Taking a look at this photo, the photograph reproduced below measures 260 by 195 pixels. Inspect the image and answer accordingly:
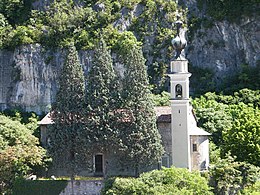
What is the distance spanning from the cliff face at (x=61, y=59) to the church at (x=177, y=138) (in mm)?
16656

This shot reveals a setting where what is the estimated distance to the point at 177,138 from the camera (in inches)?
2156

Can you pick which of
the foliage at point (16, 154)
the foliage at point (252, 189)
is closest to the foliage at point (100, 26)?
the foliage at point (16, 154)

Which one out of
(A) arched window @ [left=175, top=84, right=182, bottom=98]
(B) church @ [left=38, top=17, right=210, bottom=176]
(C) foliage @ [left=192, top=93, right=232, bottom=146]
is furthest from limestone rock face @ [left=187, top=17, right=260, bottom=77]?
Result: (A) arched window @ [left=175, top=84, right=182, bottom=98]

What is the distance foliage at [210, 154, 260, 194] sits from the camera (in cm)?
5241

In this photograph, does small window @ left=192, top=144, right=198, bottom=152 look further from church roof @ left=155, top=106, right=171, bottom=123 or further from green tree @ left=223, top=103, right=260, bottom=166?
green tree @ left=223, top=103, right=260, bottom=166

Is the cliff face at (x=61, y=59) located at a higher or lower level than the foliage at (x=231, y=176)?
higher

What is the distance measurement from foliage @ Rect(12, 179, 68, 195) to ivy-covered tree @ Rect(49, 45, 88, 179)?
1.09 m

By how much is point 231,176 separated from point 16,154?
1403 cm

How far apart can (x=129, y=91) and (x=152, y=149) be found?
4118mm

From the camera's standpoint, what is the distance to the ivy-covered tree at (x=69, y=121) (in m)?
53.8

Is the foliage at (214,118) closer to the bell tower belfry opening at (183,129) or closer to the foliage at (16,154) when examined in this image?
the bell tower belfry opening at (183,129)

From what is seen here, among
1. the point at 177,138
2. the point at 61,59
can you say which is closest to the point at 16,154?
the point at 177,138

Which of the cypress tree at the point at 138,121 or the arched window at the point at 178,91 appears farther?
the arched window at the point at 178,91

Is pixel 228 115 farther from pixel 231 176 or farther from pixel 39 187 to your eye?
pixel 39 187
